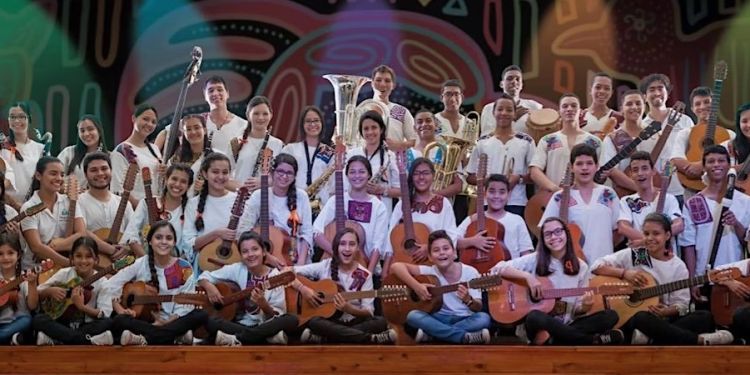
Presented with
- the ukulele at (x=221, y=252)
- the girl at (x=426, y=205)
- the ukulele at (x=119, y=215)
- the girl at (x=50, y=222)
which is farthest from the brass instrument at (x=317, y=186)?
the girl at (x=50, y=222)

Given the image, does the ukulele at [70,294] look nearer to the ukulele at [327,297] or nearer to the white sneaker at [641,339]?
the ukulele at [327,297]

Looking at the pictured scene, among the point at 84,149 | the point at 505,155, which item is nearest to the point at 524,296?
the point at 505,155

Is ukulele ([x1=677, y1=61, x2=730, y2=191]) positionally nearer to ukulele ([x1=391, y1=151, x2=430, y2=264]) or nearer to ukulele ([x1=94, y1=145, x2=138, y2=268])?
ukulele ([x1=391, y1=151, x2=430, y2=264])

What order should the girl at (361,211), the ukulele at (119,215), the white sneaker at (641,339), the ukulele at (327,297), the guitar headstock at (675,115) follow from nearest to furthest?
1. the white sneaker at (641,339)
2. the ukulele at (327,297)
3. the girl at (361,211)
4. the ukulele at (119,215)
5. the guitar headstock at (675,115)

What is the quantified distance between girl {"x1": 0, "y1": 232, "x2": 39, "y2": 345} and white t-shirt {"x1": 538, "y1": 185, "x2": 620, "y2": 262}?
2.88m

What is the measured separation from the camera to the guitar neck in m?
6.36

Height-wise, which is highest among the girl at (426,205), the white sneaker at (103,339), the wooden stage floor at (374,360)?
the girl at (426,205)

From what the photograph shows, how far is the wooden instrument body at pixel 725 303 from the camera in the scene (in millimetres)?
6484

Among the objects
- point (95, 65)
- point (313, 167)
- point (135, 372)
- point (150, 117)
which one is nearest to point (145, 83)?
point (95, 65)

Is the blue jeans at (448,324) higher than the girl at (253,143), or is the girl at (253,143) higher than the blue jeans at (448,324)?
the girl at (253,143)

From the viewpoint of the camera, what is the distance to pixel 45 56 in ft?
34.1

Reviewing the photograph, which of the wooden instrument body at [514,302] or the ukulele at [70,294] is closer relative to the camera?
the wooden instrument body at [514,302]

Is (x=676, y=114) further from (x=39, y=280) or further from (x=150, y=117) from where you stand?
(x=39, y=280)

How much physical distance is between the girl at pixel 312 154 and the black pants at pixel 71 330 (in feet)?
5.98
